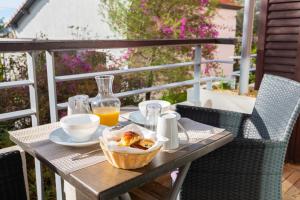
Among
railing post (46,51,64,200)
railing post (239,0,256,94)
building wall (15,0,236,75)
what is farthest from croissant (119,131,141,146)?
building wall (15,0,236,75)

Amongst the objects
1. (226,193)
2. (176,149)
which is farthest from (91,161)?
(226,193)

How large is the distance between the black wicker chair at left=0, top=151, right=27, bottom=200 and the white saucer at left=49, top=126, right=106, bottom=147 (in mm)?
159

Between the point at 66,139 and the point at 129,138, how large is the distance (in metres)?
0.30

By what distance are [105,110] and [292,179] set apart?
1.93 meters

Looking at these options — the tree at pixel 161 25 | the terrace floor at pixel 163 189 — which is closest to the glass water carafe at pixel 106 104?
the terrace floor at pixel 163 189

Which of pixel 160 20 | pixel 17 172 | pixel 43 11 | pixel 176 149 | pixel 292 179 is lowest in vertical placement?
pixel 292 179

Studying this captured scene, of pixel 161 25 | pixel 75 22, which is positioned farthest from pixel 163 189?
pixel 75 22

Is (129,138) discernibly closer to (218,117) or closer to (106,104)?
(106,104)

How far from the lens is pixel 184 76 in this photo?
5.69 metres

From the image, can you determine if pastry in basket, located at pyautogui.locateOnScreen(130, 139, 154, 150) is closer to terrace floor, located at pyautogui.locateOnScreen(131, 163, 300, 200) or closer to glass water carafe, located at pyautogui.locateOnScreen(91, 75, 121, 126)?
glass water carafe, located at pyautogui.locateOnScreen(91, 75, 121, 126)

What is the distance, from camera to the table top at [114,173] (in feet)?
3.14

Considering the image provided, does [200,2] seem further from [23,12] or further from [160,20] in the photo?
[23,12]

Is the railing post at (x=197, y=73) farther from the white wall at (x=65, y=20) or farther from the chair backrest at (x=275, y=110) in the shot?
the white wall at (x=65, y=20)

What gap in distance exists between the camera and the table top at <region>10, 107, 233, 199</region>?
956 millimetres
